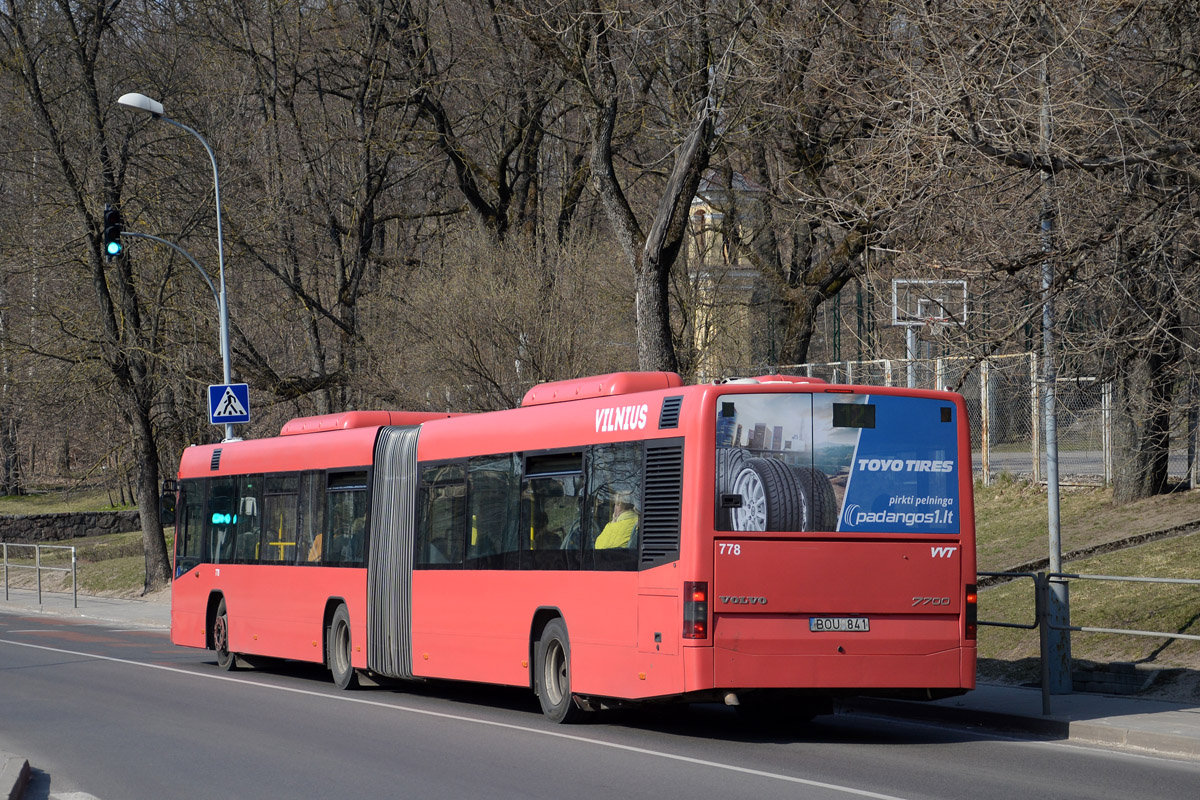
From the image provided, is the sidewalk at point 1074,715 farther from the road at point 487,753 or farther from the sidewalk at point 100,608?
the sidewalk at point 100,608

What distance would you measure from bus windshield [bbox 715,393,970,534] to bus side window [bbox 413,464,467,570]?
4334 mm

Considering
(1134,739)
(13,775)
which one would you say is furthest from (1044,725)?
(13,775)

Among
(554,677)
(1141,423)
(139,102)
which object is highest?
(139,102)

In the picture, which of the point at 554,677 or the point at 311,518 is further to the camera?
the point at 311,518

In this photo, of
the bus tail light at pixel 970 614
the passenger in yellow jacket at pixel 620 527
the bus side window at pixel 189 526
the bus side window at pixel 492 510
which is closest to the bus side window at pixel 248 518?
the bus side window at pixel 189 526

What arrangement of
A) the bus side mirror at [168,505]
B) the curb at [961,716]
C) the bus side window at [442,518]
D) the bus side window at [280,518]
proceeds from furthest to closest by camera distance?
the bus side mirror at [168,505] < the bus side window at [280,518] < the bus side window at [442,518] < the curb at [961,716]

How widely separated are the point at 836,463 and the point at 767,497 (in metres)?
0.67

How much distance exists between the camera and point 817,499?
11297 millimetres

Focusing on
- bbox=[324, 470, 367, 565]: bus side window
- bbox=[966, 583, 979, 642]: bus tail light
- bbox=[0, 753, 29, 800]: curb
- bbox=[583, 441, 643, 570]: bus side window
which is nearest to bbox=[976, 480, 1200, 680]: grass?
bbox=[966, 583, 979, 642]: bus tail light

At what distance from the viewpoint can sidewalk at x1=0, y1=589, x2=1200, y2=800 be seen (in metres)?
10.5

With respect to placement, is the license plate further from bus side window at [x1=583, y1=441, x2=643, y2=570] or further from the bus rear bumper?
bus side window at [x1=583, y1=441, x2=643, y2=570]

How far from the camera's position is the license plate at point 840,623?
11117mm

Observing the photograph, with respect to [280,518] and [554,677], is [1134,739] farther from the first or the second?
[280,518]

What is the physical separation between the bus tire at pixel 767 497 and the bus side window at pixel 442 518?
14.3 ft
